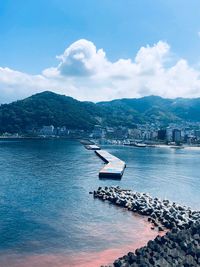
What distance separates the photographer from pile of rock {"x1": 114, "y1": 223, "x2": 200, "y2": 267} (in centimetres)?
2256

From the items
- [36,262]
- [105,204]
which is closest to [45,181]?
[105,204]

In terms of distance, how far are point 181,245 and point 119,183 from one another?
3381 cm

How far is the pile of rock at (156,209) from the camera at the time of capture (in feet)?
114

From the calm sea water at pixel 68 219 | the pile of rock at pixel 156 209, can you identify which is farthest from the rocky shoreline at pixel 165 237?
the calm sea water at pixel 68 219

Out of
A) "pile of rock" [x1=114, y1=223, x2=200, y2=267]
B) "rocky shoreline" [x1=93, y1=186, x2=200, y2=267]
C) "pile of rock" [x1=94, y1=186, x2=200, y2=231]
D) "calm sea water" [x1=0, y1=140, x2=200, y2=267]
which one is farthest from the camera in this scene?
"pile of rock" [x1=94, y1=186, x2=200, y2=231]

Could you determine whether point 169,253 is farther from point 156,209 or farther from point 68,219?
point 156,209

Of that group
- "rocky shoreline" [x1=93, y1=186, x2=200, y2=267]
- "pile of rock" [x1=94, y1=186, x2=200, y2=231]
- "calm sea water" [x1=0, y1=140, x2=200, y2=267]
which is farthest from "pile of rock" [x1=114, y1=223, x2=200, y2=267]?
"pile of rock" [x1=94, y1=186, x2=200, y2=231]

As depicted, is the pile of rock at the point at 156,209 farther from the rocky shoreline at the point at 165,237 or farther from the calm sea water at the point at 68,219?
the calm sea water at the point at 68,219

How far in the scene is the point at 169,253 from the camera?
77.8 feet

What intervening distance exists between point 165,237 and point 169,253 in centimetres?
353

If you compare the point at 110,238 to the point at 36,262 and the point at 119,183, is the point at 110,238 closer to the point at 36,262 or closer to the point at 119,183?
the point at 36,262

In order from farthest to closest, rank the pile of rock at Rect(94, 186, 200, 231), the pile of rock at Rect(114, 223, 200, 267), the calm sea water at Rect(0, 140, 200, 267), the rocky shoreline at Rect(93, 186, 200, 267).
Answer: the pile of rock at Rect(94, 186, 200, 231) → the calm sea water at Rect(0, 140, 200, 267) → the rocky shoreline at Rect(93, 186, 200, 267) → the pile of rock at Rect(114, 223, 200, 267)

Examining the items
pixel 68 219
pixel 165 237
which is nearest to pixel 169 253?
pixel 165 237

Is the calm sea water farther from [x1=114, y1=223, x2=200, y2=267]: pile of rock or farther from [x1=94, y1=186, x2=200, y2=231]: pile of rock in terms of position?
[x1=114, y1=223, x2=200, y2=267]: pile of rock
